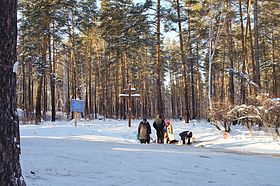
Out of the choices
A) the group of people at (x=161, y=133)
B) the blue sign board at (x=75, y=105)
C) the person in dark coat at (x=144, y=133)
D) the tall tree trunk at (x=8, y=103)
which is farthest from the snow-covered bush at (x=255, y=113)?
the tall tree trunk at (x=8, y=103)

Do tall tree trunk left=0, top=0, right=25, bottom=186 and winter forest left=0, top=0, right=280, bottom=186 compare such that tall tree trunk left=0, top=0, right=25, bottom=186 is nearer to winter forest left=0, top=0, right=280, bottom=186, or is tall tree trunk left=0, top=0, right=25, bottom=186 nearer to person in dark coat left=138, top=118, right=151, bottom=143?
winter forest left=0, top=0, right=280, bottom=186

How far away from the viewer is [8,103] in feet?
12.3

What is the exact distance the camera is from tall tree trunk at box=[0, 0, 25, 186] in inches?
143

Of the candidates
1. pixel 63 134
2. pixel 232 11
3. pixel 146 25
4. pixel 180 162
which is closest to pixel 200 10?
pixel 232 11

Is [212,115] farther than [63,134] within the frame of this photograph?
Yes

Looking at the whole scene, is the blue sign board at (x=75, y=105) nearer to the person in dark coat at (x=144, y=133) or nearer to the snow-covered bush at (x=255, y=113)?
the person in dark coat at (x=144, y=133)

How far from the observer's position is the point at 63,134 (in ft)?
49.9

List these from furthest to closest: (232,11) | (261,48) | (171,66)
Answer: (171,66) < (261,48) < (232,11)

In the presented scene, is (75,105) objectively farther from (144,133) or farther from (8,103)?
(8,103)

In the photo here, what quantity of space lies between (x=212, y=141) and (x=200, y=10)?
48.9 ft

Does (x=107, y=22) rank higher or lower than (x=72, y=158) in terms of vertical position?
higher

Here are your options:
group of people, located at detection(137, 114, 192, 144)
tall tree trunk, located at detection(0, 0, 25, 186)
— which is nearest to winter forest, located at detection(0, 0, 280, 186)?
tall tree trunk, located at detection(0, 0, 25, 186)

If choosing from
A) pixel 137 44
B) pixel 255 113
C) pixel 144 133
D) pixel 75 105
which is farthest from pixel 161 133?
pixel 137 44

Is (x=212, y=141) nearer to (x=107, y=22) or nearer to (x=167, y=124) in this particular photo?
(x=167, y=124)
